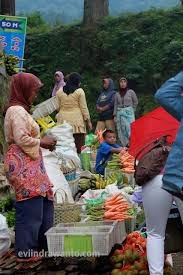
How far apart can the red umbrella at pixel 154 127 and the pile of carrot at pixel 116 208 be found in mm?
841

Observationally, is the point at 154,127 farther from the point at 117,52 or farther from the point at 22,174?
the point at 117,52

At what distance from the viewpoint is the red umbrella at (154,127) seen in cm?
609

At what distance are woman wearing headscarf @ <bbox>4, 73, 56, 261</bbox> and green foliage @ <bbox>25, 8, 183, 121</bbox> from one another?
48.3ft

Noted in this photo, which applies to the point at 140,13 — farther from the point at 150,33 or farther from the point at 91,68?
the point at 91,68

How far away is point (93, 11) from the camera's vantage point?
23969 millimetres

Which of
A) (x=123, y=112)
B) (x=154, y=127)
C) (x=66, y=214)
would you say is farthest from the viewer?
(x=123, y=112)

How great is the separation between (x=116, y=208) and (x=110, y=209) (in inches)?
3.6

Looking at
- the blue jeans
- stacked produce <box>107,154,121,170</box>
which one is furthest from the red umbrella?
stacked produce <box>107,154,121,170</box>

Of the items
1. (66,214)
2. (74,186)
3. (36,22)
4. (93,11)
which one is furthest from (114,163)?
(36,22)

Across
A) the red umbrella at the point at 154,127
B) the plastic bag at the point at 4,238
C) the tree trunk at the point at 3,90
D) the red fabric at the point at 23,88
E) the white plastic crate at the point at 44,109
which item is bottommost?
the white plastic crate at the point at 44,109

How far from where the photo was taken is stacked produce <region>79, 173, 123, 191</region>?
9297 mm

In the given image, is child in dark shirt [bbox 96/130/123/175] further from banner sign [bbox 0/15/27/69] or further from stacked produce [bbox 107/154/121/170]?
banner sign [bbox 0/15/27/69]

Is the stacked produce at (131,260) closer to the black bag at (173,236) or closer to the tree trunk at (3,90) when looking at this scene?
the black bag at (173,236)

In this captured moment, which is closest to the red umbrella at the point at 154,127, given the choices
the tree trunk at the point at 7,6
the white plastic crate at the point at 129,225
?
the white plastic crate at the point at 129,225
